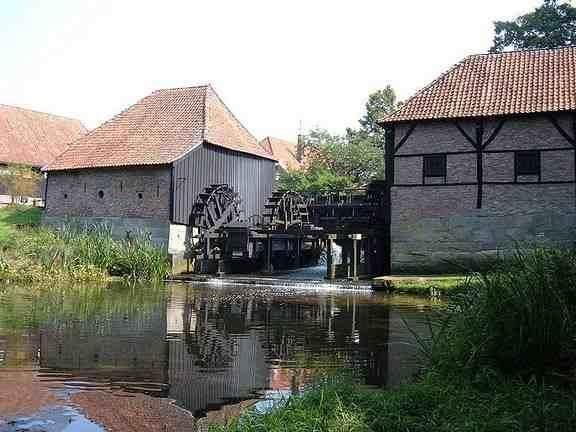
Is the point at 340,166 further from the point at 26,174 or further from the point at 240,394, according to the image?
the point at 240,394

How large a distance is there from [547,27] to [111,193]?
21165 millimetres

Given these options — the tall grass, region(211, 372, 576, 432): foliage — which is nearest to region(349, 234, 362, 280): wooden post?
the tall grass

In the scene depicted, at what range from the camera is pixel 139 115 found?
2664 centimetres

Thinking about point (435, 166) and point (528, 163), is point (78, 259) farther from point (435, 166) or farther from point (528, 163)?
point (528, 163)

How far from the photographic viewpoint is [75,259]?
18.0m

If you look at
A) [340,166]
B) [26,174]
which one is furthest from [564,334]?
[340,166]

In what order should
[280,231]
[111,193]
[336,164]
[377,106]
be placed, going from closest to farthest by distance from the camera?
[280,231], [111,193], [336,164], [377,106]

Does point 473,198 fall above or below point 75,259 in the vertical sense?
→ above

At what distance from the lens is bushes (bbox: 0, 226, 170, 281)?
1680cm

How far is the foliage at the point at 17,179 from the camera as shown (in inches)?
1145

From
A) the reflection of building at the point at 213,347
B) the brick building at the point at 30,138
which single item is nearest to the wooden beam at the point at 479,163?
the reflection of building at the point at 213,347

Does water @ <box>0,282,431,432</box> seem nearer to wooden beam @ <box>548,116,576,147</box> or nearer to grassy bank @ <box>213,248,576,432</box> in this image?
grassy bank @ <box>213,248,576,432</box>

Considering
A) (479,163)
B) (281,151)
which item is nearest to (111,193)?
(479,163)

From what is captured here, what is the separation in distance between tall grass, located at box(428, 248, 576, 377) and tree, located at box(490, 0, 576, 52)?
27700mm
